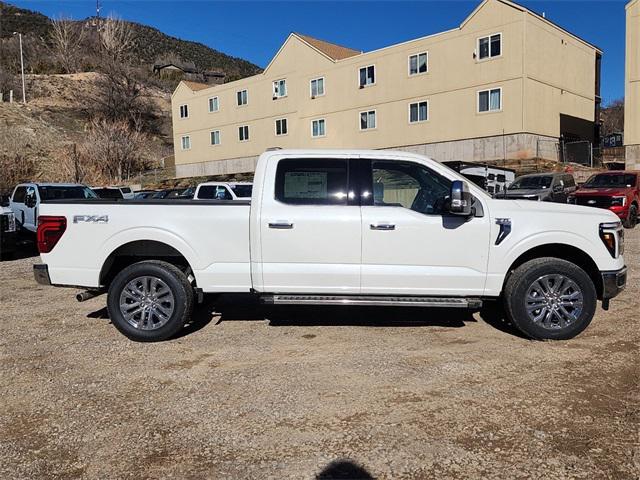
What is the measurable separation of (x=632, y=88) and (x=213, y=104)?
30856 millimetres

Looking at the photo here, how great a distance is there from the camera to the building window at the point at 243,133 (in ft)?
139

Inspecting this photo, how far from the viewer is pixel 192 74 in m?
98.2

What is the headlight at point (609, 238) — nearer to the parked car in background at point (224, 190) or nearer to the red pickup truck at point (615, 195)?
the red pickup truck at point (615, 195)

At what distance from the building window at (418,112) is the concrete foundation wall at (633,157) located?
10.9 m

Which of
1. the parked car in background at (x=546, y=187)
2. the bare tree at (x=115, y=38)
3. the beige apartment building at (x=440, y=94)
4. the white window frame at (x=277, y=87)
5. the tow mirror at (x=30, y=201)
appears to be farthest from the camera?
the bare tree at (x=115, y=38)

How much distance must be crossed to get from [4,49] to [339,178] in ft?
299

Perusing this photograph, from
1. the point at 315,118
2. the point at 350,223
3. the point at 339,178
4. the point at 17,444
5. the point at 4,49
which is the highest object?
the point at 4,49

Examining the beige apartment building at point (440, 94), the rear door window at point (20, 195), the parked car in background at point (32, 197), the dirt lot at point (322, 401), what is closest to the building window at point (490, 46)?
the beige apartment building at point (440, 94)

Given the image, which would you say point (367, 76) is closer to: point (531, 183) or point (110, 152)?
point (531, 183)

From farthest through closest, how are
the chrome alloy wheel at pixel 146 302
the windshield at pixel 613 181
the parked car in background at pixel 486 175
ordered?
the windshield at pixel 613 181 < the parked car in background at pixel 486 175 < the chrome alloy wheel at pixel 146 302

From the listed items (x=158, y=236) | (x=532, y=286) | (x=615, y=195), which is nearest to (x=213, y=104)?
(x=615, y=195)

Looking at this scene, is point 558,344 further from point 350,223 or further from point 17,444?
point 17,444

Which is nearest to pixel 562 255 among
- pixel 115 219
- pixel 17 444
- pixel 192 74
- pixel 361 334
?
pixel 361 334

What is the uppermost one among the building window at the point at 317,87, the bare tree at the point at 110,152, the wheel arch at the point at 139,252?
the building window at the point at 317,87
